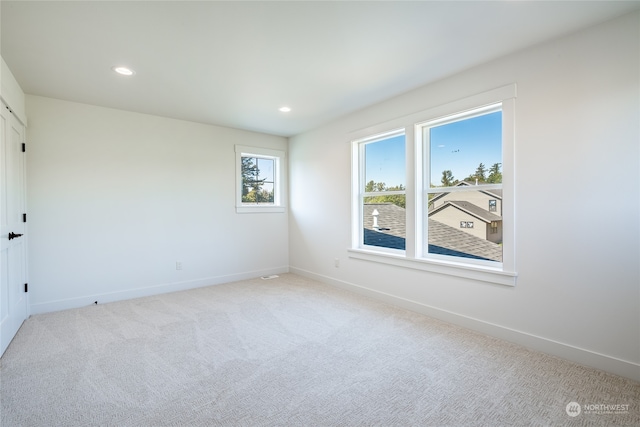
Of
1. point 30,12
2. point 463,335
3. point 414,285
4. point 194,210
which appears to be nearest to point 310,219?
point 194,210

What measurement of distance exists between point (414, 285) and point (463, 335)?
2.53 ft

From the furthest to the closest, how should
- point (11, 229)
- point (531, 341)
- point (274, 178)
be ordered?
point (274, 178) → point (11, 229) → point (531, 341)

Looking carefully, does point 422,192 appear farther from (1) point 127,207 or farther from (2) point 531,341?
(1) point 127,207

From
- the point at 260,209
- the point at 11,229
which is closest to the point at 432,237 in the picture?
the point at 260,209

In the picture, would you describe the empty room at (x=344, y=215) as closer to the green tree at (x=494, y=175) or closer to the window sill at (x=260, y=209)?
the green tree at (x=494, y=175)

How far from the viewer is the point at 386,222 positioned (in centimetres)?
405

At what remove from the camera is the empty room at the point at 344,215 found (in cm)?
203

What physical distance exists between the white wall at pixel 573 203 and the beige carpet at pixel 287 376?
242mm

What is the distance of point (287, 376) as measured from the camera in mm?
2213

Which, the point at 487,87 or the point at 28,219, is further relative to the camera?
the point at 28,219

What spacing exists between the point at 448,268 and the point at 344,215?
1.75m

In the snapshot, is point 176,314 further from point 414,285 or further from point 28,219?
point 414,285

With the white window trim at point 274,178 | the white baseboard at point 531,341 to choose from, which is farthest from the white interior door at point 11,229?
the white baseboard at point 531,341

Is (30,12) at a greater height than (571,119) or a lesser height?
greater
